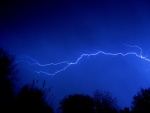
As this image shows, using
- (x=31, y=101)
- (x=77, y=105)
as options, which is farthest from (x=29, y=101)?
(x=77, y=105)

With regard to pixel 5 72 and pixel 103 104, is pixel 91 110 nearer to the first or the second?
pixel 5 72

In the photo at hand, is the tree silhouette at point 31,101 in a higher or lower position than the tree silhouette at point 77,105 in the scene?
lower

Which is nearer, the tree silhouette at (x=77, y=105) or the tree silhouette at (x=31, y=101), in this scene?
the tree silhouette at (x=31, y=101)

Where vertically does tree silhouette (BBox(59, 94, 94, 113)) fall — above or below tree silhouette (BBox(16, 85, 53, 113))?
above

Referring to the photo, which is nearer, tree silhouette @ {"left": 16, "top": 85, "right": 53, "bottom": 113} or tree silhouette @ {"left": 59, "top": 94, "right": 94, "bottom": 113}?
tree silhouette @ {"left": 16, "top": 85, "right": 53, "bottom": 113}

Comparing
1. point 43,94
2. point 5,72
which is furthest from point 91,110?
point 5,72
